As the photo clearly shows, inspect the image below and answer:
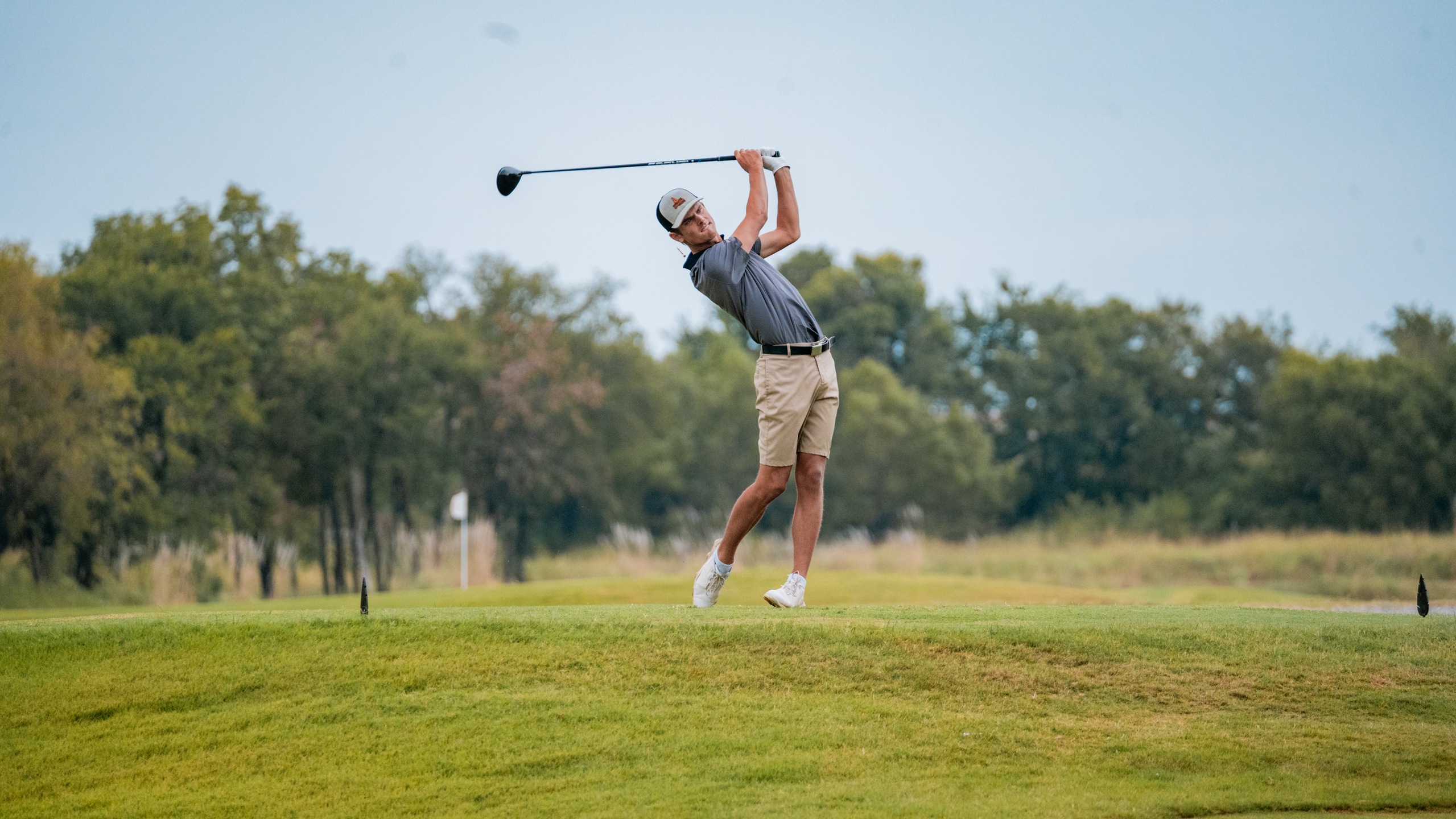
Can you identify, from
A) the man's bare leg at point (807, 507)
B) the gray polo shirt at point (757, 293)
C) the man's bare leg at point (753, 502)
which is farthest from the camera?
the man's bare leg at point (807, 507)

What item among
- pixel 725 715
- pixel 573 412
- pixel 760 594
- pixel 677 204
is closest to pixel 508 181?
pixel 677 204

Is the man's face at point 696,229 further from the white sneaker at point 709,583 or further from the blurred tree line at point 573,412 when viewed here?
the blurred tree line at point 573,412

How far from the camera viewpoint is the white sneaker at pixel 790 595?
7910 millimetres

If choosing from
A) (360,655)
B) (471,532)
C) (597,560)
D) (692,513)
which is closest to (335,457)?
(471,532)

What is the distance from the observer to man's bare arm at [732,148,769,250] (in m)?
7.57

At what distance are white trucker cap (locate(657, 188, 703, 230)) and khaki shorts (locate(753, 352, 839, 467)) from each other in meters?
0.88

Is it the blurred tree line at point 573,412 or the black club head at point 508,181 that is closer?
the black club head at point 508,181

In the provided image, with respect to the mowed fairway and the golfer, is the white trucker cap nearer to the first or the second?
the golfer

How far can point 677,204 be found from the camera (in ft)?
24.7

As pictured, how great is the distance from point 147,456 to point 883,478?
1037 inches

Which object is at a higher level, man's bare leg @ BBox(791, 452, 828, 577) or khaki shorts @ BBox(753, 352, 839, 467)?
khaki shorts @ BBox(753, 352, 839, 467)

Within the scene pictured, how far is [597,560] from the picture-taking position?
3541 centimetres

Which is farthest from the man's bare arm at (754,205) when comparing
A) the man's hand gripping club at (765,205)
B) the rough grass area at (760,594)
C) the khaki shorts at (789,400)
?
the rough grass area at (760,594)

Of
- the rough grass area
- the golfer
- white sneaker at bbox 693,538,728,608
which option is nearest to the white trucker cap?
the golfer
